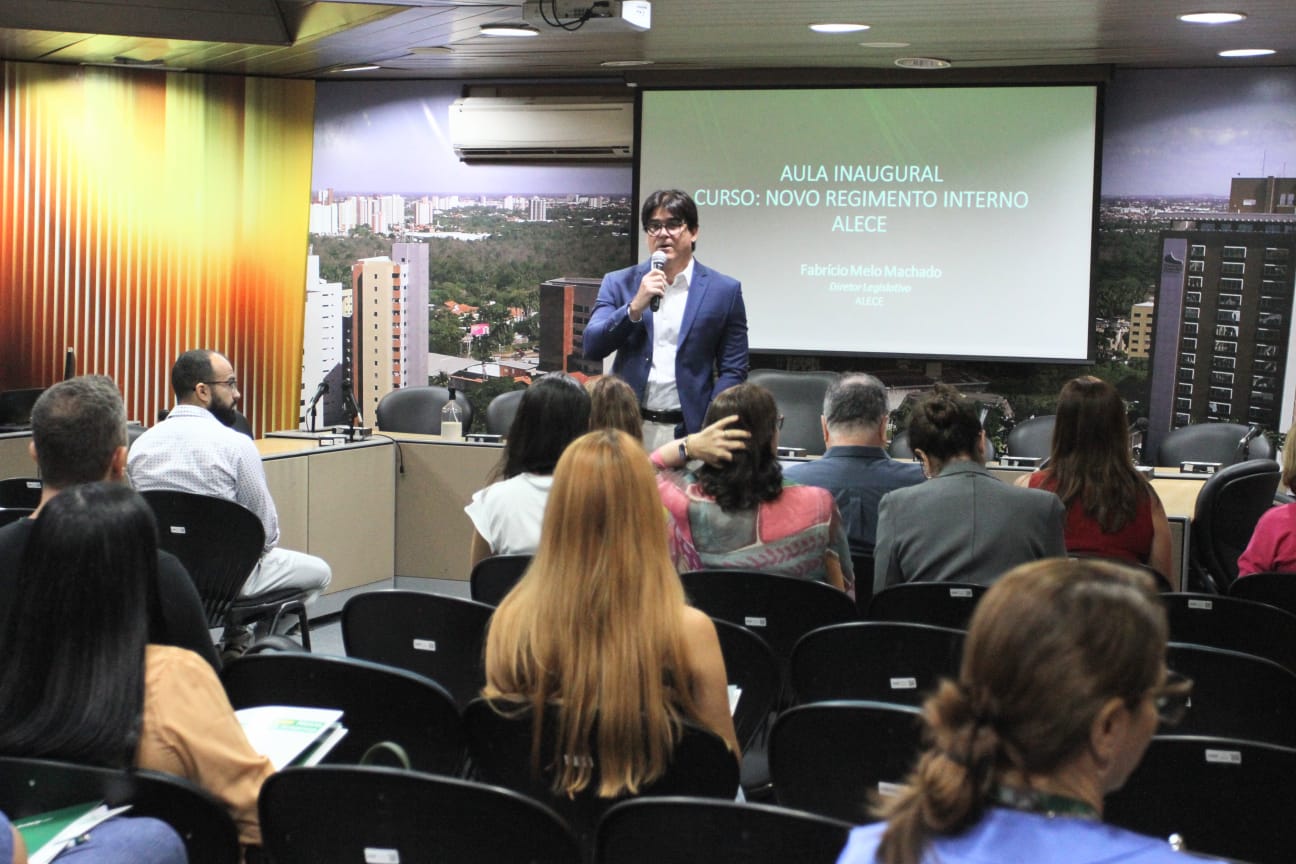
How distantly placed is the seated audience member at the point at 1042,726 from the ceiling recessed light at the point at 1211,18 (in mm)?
5614

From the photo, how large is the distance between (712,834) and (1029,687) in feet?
2.19

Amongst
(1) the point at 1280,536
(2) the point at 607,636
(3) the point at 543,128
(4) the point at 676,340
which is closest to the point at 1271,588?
(1) the point at 1280,536

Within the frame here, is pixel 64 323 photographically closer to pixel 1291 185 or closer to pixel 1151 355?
pixel 1151 355

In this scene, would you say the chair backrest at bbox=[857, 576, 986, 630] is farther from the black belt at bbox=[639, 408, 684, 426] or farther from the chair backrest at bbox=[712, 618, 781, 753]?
the black belt at bbox=[639, 408, 684, 426]

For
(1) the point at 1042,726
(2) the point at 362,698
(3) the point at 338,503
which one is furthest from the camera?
(3) the point at 338,503

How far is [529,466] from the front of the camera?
155 inches

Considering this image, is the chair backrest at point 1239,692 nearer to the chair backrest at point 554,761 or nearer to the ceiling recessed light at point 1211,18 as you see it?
the chair backrest at point 554,761

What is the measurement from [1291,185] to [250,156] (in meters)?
6.48

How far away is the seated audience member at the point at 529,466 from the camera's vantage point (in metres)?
3.84

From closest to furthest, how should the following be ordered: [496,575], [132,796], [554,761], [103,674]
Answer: [132,796], [103,674], [554,761], [496,575]

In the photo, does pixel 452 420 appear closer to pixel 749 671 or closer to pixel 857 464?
pixel 857 464

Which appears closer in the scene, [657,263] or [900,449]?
[657,263]

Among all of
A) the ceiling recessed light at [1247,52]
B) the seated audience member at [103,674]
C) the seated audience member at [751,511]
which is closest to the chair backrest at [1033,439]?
the ceiling recessed light at [1247,52]

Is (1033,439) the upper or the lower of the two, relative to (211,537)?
upper
